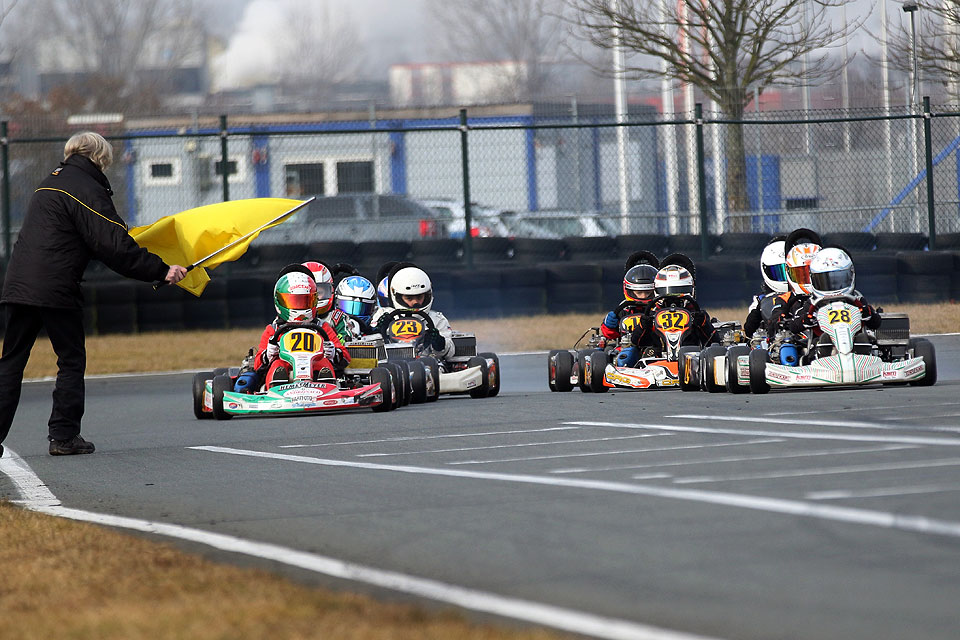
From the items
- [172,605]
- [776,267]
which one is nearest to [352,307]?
[776,267]

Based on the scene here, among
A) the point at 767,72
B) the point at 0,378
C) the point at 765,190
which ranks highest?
the point at 767,72

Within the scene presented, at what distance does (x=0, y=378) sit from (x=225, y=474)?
77.3 inches

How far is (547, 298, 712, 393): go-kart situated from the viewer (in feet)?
36.8

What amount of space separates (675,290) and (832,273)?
1.75 metres

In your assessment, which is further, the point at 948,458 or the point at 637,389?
the point at 637,389

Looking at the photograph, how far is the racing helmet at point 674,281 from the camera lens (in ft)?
38.1

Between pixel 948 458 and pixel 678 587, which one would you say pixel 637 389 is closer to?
pixel 948 458

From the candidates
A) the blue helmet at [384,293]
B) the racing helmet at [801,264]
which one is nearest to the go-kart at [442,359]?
the blue helmet at [384,293]

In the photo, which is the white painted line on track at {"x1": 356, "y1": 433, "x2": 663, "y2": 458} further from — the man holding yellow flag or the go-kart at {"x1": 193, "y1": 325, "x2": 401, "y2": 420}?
the go-kart at {"x1": 193, "y1": 325, "x2": 401, "y2": 420}

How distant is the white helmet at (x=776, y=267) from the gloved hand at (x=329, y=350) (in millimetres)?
3516

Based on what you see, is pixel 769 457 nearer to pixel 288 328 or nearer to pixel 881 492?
pixel 881 492

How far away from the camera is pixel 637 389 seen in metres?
11.2

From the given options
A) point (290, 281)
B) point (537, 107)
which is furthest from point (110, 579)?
point (537, 107)

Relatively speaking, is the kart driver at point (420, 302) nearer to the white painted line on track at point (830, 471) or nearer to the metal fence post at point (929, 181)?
the white painted line on track at point (830, 471)
